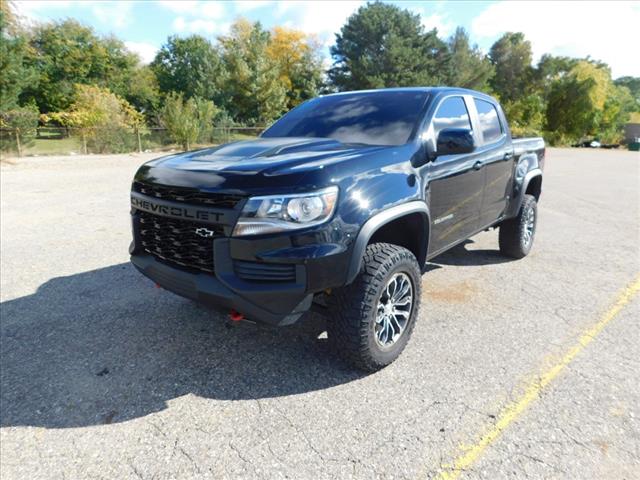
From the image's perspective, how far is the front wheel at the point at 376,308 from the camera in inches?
99.6

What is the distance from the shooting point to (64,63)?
43656 millimetres

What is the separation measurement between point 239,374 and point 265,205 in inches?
47.9

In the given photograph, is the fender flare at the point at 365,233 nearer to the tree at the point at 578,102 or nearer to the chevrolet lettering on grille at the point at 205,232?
the chevrolet lettering on grille at the point at 205,232

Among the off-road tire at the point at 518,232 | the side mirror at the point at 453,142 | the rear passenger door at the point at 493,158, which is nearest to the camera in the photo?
the side mirror at the point at 453,142

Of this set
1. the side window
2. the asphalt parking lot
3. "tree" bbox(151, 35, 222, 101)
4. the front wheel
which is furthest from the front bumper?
"tree" bbox(151, 35, 222, 101)

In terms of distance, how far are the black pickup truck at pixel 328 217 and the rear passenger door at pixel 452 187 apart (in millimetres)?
16

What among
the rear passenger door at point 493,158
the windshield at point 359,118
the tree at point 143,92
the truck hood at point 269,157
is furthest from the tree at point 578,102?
the truck hood at point 269,157

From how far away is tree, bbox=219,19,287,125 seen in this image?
38.4 m

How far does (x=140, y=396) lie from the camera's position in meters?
2.60

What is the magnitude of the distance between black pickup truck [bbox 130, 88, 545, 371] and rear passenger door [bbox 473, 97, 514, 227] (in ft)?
1.22

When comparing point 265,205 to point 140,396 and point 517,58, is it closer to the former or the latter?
point 140,396

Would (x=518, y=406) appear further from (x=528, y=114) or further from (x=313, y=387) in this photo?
(x=528, y=114)

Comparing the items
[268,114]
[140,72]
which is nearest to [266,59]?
[268,114]

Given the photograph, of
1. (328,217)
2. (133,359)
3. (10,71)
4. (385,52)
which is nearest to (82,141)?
(10,71)
